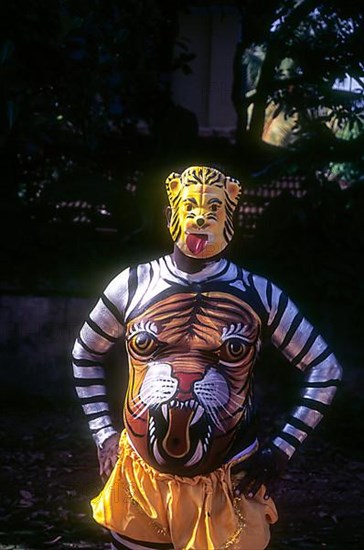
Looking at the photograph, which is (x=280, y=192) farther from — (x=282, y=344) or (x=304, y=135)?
(x=282, y=344)

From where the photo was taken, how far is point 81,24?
5.73 m

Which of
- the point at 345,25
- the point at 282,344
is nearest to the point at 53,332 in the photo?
the point at 345,25

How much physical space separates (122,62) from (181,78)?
2.84 metres

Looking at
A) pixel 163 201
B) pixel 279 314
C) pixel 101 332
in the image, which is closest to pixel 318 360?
pixel 279 314

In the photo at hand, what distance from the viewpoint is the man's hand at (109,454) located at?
3395 millimetres

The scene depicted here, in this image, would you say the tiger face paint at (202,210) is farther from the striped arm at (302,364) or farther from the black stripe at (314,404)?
the black stripe at (314,404)

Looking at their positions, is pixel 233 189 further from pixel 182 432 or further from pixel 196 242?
pixel 182 432

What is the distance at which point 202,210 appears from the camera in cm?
330

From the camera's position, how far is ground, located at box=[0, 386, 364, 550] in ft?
17.3

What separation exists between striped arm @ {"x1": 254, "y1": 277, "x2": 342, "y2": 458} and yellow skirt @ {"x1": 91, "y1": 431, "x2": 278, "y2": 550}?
0.83ft

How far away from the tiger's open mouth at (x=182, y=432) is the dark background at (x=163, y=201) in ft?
11.8

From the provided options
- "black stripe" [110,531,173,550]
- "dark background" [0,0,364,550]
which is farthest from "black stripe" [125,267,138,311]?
"dark background" [0,0,364,550]

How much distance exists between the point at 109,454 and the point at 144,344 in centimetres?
45

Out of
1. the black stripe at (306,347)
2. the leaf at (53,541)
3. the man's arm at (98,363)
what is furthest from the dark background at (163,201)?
the black stripe at (306,347)
